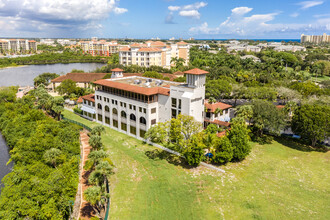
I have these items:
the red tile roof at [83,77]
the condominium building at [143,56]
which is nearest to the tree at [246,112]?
the red tile roof at [83,77]

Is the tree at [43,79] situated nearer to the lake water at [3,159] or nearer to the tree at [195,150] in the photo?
the lake water at [3,159]

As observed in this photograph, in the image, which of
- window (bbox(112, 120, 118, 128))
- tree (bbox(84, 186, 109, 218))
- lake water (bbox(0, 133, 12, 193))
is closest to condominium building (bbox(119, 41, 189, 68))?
window (bbox(112, 120, 118, 128))

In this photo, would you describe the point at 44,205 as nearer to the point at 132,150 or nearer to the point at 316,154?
the point at 132,150

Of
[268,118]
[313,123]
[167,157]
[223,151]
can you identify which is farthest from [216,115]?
[313,123]

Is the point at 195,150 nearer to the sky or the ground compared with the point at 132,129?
nearer to the sky

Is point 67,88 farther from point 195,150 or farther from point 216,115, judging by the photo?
point 195,150

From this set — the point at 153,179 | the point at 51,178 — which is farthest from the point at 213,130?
the point at 51,178

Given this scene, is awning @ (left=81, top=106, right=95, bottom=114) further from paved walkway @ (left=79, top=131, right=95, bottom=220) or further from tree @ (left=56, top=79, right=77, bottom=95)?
tree @ (left=56, top=79, right=77, bottom=95)
